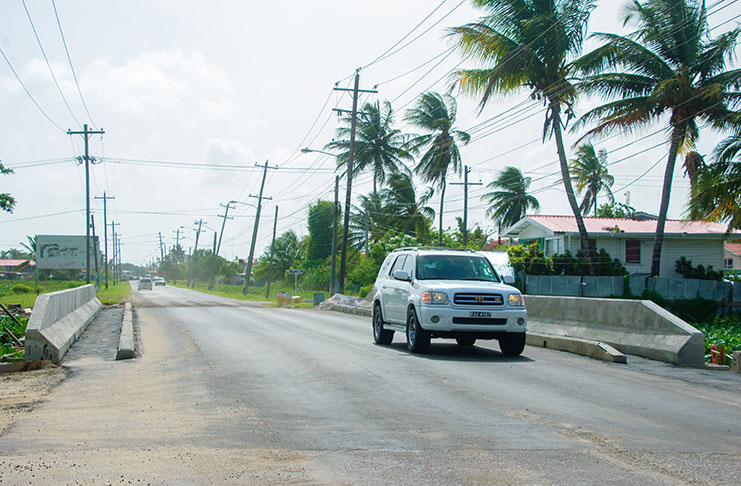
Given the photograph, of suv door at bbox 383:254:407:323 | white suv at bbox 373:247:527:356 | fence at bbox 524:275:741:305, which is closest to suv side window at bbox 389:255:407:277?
suv door at bbox 383:254:407:323

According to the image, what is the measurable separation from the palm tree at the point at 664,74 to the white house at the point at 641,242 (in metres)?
7.86

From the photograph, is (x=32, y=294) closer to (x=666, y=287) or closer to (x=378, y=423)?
(x=666, y=287)

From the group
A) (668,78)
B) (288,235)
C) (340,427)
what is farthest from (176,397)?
(288,235)

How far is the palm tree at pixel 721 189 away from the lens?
22.3 metres

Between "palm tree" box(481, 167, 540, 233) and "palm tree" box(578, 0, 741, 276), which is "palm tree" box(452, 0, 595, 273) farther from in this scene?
"palm tree" box(481, 167, 540, 233)

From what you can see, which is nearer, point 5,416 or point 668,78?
point 5,416

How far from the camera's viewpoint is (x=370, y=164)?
183 feet

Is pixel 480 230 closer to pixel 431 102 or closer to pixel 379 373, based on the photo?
pixel 431 102

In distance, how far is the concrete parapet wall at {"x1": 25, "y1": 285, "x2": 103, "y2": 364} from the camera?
11.2m

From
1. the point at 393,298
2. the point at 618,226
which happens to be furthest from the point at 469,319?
the point at 618,226

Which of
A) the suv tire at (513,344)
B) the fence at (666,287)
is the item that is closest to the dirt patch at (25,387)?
the suv tire at (513,344)

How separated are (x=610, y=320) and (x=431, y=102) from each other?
1610 inches

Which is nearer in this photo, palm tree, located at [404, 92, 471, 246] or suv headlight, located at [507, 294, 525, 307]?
suv headlight, located at [507, 294, 525, 307]

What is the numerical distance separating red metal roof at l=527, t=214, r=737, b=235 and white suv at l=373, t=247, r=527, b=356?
79.1 ft
